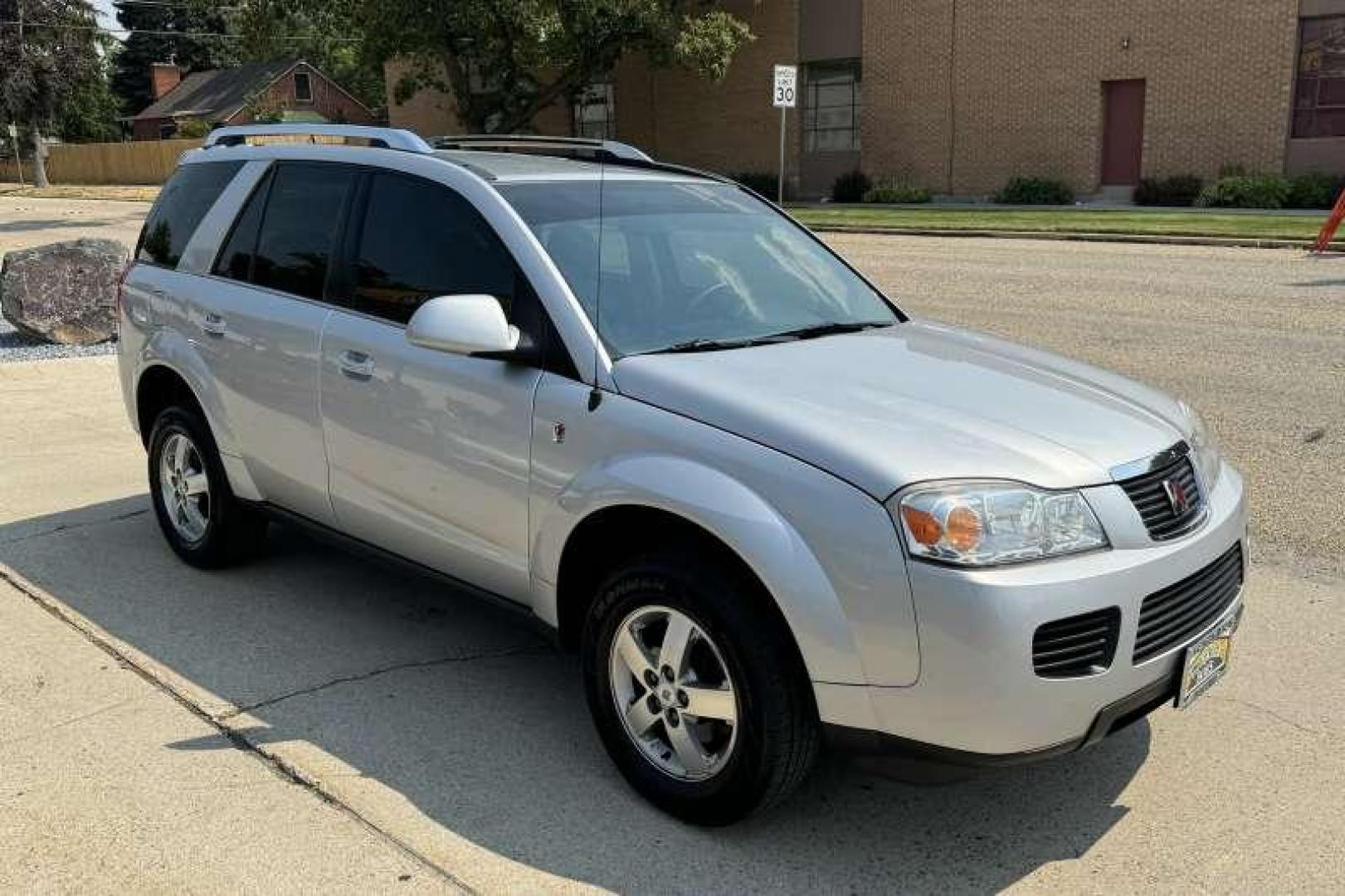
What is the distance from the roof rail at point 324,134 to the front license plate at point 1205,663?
10.1 ft

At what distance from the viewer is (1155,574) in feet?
10.2

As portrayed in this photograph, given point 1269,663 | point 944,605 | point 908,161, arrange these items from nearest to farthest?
point 944,605 → point 1269,663 → point 908,161

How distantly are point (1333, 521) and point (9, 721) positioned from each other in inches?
226

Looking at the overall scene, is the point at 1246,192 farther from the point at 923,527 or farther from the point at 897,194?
the point at 923,527

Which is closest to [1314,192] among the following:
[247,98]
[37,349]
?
[37,349]

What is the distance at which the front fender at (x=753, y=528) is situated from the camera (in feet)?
9.89

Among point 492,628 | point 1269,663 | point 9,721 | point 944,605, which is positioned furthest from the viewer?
point 492,628

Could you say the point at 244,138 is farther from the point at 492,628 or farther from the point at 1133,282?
the point at 1133,282

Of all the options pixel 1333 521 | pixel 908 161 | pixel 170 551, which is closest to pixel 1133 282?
pixel 1333 521

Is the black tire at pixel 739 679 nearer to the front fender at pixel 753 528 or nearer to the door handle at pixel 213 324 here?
the front fender at pixel 753 528

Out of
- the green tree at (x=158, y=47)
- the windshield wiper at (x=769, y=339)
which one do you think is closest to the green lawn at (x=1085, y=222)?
the windshield wiper at (x=769, y=339)

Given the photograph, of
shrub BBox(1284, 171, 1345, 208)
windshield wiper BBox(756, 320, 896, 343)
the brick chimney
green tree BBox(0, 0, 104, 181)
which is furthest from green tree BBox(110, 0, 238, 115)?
windshield wiper BBox(756, 320, 896, 343)

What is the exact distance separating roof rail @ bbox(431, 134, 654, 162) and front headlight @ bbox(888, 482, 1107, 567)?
2465 mm

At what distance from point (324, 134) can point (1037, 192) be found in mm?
25957
